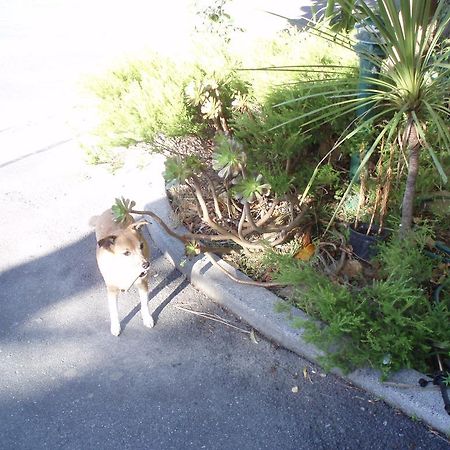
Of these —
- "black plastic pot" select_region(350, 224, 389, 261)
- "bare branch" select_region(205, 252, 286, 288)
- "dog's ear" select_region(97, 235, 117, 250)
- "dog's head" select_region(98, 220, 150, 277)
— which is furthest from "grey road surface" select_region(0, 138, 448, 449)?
"black plastic pot" select_region(350, 224, 389, 261)

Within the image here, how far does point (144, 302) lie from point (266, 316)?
811 millimetres

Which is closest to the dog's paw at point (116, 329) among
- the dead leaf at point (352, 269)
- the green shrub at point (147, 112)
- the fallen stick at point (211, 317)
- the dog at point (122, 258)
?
the dog at point (122, 258)

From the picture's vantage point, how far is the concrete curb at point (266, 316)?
2.43 m

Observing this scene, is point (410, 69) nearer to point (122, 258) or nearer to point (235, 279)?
point (235, 279)

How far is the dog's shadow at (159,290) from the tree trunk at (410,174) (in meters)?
1.59

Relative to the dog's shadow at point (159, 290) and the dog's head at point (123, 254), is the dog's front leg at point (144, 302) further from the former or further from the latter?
the dog's head at point (123, 254)

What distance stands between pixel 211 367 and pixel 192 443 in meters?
0.50

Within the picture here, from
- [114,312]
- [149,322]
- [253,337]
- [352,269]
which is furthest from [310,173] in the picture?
[114,312]

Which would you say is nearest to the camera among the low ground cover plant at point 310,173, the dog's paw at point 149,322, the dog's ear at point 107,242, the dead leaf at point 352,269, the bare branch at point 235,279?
the low ground cover plant at point 310,173

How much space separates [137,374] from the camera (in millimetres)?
2939

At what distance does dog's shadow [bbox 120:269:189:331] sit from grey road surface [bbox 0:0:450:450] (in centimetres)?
1

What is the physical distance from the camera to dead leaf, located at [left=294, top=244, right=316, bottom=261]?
330cm

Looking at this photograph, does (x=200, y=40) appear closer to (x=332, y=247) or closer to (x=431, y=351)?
(x=332, y=247)

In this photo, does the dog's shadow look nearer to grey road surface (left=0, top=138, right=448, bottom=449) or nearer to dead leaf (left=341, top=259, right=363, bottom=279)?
grey road surface (left=0, top=138, right=448, bottom=449)
